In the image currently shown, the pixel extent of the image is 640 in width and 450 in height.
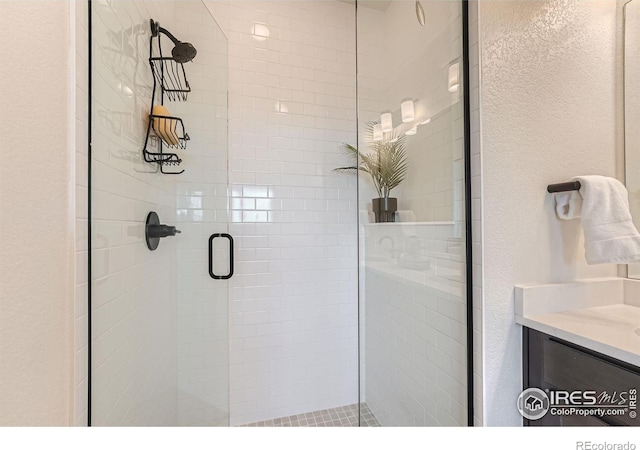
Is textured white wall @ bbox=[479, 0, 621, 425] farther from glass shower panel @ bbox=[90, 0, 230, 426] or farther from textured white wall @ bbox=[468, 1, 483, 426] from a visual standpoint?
glass shower panel @ bbox=[90, 0, 230, 426]

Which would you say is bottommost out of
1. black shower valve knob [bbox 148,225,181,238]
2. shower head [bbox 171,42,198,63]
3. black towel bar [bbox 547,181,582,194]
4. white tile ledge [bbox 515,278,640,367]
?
white tile ledge [bbox 515,278,640,367]

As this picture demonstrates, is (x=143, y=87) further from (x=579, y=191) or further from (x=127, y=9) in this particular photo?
A: (x=579, y=191)

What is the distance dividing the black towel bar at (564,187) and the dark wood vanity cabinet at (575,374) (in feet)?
1.71

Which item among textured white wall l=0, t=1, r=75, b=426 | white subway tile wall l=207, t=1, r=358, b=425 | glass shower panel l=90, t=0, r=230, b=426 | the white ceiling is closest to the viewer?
textured white wall l=0, t=1, r=75, b=426

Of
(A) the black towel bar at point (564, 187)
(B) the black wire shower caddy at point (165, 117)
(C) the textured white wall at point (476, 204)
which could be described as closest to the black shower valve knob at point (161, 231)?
(B) the black wire shower caddy at point (165, 117)

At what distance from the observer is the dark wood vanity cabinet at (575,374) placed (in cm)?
78

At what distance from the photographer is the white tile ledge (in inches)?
33.5

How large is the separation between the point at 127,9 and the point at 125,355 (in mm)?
1226

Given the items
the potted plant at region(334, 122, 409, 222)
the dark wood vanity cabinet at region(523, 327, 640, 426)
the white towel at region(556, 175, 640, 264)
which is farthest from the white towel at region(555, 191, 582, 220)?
the potted plant at region(334, 122, 409, 222)

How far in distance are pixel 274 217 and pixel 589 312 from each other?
1.56m

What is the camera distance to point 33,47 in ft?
2.29

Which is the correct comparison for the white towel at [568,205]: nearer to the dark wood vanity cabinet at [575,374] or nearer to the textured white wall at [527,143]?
→ the textured white wall at [527,143]

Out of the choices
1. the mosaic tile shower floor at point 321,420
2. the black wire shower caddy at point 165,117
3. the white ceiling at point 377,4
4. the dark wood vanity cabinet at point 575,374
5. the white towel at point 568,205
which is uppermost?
the white ceiling at point 377,4

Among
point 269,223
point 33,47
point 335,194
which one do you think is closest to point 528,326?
point 335,194
